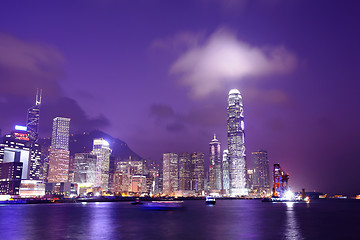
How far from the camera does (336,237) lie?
2247 inches

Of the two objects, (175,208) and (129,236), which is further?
(175,208)

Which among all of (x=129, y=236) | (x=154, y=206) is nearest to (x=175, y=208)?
(x=154, y=206)

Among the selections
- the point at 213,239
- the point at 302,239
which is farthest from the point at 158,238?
the point at 302,239

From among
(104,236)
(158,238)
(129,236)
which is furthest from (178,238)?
(104,236)

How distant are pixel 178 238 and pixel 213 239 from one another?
18.5ft

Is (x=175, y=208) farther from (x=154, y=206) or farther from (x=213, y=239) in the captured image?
(x=213, y=239)

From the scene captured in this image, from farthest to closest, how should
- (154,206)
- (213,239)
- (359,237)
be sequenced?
(154,206) < (359,237) < (213,239)

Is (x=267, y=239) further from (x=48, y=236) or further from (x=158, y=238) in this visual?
(x=48, y=236)

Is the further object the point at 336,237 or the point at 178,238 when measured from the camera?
the point at 336,237

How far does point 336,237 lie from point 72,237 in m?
44.2

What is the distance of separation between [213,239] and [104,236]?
1842cm

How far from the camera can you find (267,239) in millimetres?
53219

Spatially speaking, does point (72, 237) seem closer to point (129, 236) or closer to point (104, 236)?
point (104, 236)

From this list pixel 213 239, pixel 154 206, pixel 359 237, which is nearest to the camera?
pixel 213 239
